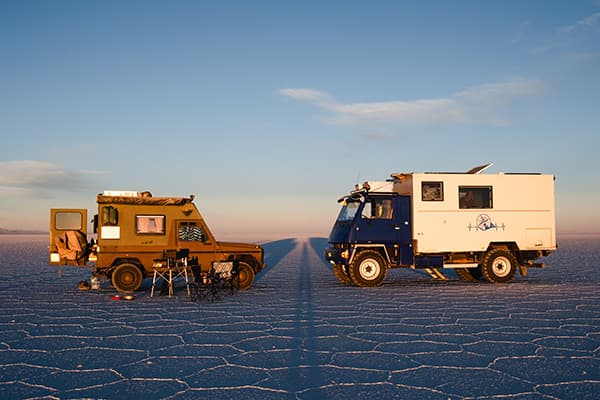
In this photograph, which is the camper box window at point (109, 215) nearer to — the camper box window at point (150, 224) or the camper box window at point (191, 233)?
the camper box window at point (150, 224)

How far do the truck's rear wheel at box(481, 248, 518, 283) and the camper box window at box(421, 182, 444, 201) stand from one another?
2.41 metres

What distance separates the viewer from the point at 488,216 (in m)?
15.4

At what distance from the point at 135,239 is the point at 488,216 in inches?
409

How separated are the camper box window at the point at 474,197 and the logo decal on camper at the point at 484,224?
0.34 meters

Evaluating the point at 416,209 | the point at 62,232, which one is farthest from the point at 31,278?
the point at 416,209

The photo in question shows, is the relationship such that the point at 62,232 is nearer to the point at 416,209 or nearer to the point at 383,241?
the point at 383,241

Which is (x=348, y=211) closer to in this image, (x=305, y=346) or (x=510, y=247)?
(x=510, y=247)

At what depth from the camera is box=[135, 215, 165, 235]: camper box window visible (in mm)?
13727

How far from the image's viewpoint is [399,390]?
542 cm

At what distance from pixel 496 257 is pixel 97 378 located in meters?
12.8

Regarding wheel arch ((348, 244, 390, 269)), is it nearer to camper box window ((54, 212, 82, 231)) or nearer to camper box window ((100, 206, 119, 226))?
camper box window ((100, 206, 119, 226))

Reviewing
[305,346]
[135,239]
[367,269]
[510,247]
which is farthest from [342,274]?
[305,346]

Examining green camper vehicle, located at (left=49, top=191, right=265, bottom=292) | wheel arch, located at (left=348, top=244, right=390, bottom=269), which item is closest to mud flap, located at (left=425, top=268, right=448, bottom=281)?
wheel arch, located at (left=348, top=244, right=390, bottom=269)

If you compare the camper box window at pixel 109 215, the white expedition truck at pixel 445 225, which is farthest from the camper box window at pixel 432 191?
the camper box window at pixel 109 215
